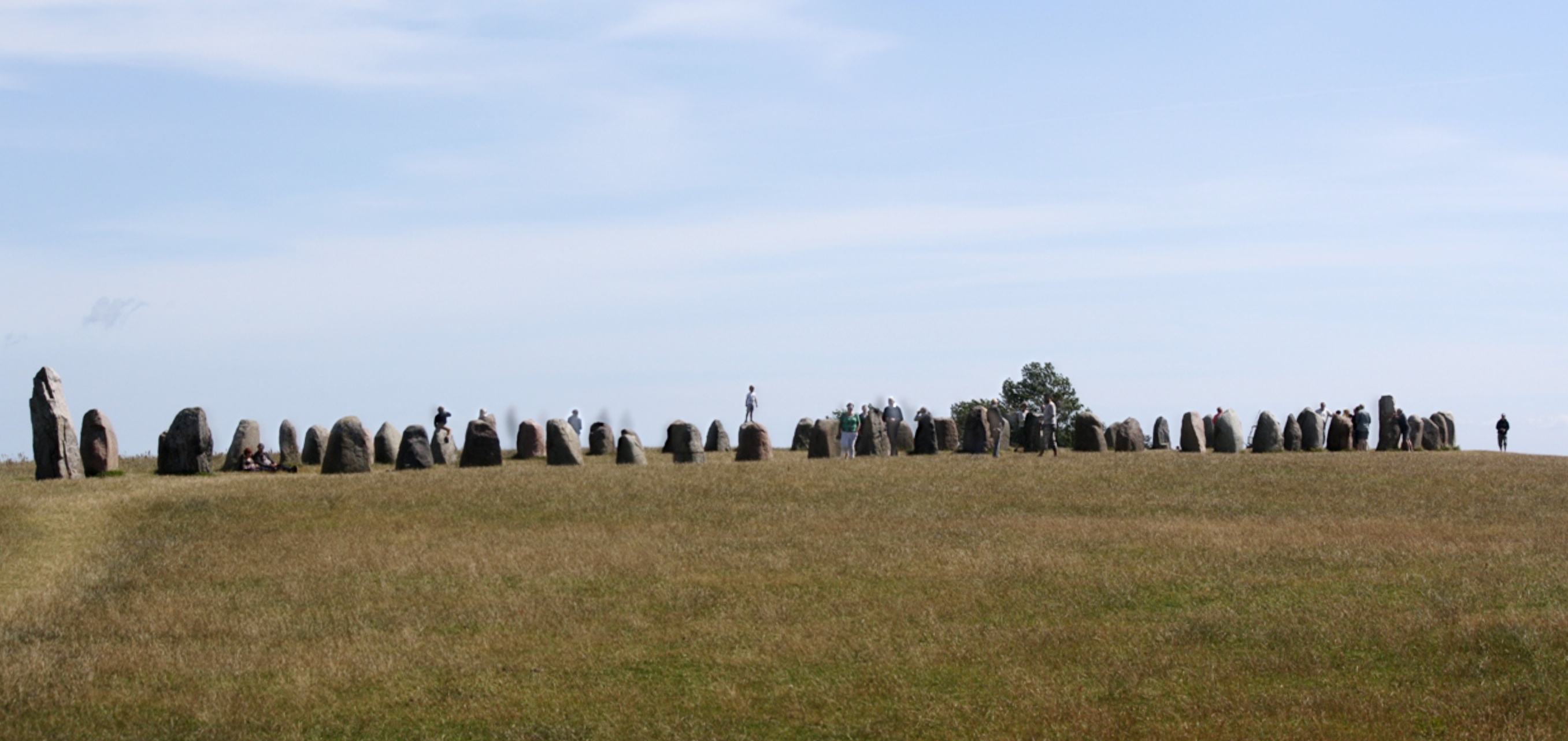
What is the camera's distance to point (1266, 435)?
165ft

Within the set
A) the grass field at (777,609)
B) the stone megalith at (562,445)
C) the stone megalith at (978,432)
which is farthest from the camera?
the stone megalith at (978,432)

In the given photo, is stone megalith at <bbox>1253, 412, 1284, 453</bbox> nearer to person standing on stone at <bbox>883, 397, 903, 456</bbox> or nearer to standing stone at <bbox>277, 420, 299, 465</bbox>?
person standing on stone at <bbox>883, 397, 903, 456</bbox>

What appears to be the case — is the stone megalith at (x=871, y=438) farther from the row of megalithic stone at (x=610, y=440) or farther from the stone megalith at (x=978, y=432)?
the stone megalith at (x=978, y=432)

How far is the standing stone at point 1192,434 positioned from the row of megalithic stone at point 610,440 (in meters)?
0.04

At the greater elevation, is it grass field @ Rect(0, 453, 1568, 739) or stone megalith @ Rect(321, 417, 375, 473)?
stone megalith @ Rect(321, 417, 375, 473)

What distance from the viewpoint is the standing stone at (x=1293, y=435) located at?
174 ft

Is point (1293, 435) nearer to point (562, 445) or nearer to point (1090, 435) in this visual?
point (1090, 435)

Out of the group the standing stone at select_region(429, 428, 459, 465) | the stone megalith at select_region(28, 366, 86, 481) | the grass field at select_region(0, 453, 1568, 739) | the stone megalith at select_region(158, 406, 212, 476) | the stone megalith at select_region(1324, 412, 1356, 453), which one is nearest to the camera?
the grass field at select_region(0, 453, 1568, 739)

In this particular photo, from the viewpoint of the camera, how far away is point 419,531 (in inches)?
1088

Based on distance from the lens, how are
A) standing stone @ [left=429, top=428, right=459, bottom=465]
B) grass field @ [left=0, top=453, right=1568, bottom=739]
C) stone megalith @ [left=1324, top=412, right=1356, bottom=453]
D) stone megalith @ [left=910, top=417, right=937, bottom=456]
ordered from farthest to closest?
stone megalith @ [left=1324, top=412, right=1356, bottom=453] → stone megalith @ [left=910, top=417, right=937, bottom=456] → standing stone @ [left=429, top=428, right=459, bottom=465] → grass field @ [left=0, top=453, right=1568, bottom=739]

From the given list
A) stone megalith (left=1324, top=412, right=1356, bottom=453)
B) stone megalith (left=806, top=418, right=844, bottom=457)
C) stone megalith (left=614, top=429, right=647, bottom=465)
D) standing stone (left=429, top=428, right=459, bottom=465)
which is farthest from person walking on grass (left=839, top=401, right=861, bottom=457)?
stone megalith (left=1324, top=412, right=1356, bottom=453)

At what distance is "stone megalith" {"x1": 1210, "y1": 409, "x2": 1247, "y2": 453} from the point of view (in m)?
50.0

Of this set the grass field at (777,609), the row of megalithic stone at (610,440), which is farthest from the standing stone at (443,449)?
the grass field at (777,609)

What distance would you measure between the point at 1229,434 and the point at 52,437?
35.0 metres
